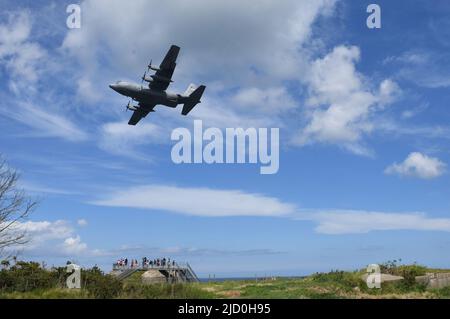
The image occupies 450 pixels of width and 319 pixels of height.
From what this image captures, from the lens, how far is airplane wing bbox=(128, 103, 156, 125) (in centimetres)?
5850

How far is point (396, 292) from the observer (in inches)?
1545

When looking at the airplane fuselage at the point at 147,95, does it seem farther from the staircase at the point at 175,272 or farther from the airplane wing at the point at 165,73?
the staircase at the point at 175,272

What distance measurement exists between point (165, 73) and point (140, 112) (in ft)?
27.2

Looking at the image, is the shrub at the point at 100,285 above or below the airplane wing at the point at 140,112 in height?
below

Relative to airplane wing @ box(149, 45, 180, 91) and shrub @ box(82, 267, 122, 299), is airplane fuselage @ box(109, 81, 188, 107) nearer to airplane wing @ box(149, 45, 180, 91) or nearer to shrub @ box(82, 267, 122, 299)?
airplane wing @ box(149, 45, 180, 91)

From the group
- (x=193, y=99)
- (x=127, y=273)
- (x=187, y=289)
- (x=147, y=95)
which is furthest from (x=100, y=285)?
(x=193, y=99)

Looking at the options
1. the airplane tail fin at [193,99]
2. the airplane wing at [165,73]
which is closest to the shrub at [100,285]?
the airplane wing at [165,73]

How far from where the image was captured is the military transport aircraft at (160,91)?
52.5 metres

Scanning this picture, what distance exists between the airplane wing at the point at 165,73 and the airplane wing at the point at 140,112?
132 inches

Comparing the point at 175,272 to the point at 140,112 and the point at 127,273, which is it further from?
the point at 140,112

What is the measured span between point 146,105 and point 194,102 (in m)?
5.89
